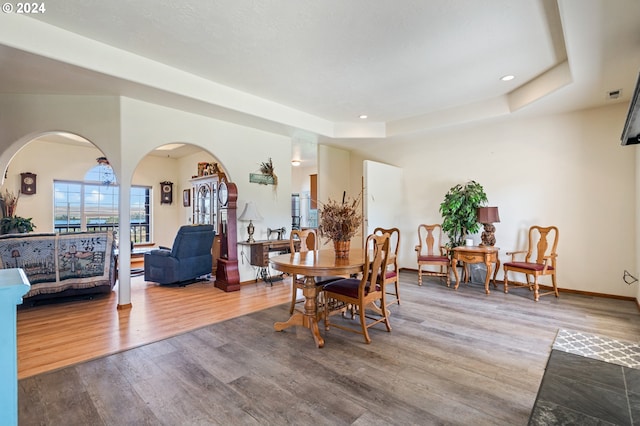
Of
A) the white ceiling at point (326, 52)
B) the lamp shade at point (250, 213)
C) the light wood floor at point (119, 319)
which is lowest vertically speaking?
the light wood floor at point (119, 319)

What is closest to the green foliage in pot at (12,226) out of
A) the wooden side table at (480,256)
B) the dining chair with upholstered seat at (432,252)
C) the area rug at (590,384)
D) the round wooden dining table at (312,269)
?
the round wooden dining table at (312,269)

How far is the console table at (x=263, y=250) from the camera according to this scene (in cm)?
491

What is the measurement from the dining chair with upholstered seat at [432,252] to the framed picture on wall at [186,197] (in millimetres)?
6033

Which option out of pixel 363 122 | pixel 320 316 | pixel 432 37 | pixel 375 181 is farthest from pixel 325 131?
pixel 320 316

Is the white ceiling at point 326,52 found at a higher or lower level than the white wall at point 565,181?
higher

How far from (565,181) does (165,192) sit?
8872 mm

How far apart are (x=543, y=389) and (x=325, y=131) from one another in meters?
4.62

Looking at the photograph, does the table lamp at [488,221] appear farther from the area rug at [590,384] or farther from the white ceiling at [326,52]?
the area rug at [590,384]

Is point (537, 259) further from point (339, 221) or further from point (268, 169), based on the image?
point (268, 169)

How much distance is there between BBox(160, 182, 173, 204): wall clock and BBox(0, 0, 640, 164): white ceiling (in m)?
4.97

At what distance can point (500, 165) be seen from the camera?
5.07 meters

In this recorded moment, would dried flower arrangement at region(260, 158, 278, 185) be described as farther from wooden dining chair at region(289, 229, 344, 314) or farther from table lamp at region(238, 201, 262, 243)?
wooden dining chair at region(289, 229, 344, 314)

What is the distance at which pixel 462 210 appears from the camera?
4.94 meters

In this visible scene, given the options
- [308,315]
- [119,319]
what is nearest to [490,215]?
[308,315]
